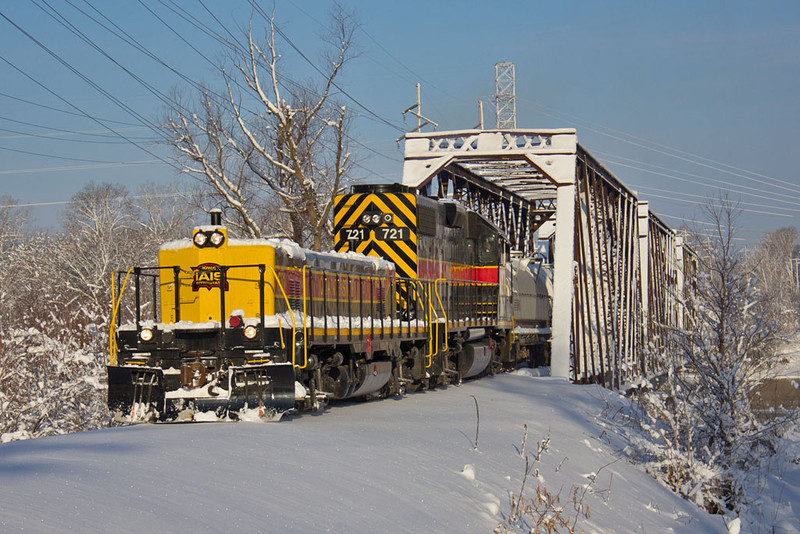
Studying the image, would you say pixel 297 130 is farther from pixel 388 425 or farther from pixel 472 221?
pixel 388 425

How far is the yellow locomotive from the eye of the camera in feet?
32.5

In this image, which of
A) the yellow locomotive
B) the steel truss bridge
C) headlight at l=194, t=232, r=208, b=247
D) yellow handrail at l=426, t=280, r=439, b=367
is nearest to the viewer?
the yellow locomotive

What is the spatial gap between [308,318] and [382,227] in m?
4.53

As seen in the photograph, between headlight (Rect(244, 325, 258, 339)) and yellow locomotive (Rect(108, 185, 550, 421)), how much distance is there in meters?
0.02

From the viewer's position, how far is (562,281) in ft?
63.2

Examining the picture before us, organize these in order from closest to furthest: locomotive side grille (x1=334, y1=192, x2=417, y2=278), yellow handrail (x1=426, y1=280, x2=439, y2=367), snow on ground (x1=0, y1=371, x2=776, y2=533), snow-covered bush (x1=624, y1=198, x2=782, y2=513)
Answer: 1. snow on ground (x1=0, y1=371, x2=776, y2=533)
2. snow-covered bush (x1=624, y1=198, x2=782, y2=513)
3. yellow handrail (x1=426, y1=280, x2=439, y2=367)
4. locomotive side grille (x1=334, y1=192, x2=417, y2=278)

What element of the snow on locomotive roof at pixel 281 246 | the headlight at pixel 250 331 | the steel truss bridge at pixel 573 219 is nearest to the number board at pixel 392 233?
the snow on locomotive roof at pixel 281 246

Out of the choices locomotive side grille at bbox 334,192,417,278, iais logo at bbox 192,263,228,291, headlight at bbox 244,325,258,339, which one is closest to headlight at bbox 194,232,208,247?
iais logo at bbox 192,263,228,291

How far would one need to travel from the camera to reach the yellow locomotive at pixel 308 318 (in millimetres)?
9906

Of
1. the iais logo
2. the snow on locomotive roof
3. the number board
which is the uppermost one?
the number board

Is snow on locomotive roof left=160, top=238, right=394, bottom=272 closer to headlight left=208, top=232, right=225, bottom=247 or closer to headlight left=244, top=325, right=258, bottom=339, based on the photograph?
headlight left=208, top=232, right=225, bottom=247

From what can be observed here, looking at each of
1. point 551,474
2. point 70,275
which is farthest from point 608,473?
point 70,275

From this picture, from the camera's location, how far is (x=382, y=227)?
15469 mm

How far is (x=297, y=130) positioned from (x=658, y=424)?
49.3 feet
